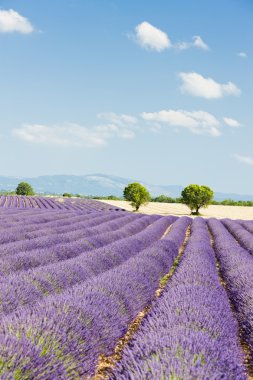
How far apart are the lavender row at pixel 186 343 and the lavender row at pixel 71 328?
1.10 feet

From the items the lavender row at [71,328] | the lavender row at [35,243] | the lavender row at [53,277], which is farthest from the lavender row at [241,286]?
the lavender row at [35,243]

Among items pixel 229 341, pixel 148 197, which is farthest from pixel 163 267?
pixel 148 197

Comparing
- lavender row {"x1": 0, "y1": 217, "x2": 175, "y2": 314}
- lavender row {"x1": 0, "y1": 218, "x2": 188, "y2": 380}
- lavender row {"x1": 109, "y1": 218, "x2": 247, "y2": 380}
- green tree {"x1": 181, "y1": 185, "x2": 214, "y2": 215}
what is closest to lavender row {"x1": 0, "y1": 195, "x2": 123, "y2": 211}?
green tree {"x1": 181, "y1": 185, "x2": 214, "y2": 215}

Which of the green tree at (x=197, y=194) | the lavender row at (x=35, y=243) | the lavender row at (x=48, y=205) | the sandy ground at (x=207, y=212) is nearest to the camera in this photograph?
the lavender row at (x=35, y=243)

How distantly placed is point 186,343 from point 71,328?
889mm

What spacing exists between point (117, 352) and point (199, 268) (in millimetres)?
2782

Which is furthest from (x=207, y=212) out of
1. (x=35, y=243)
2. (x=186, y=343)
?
(x=186, y=343)

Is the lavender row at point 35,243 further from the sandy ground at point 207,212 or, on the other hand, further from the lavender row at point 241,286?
the sandy ground at point 207,212

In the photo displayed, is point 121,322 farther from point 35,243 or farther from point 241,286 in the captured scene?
point 35,243

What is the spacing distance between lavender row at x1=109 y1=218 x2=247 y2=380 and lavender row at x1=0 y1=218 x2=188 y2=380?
1.10 feet

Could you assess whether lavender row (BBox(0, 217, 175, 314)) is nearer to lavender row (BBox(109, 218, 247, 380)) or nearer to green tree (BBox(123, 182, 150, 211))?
lavender row (BBox(109, 218, 247, 380))

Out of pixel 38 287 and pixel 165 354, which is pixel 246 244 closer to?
pixel 38 287

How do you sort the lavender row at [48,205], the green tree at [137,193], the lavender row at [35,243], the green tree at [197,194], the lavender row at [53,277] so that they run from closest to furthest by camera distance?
the lavender row at [53,277] → the lavender row at [35,243] → the lavender row at [48,205] → the green tree at [197,194] → the green tree at [137,193]

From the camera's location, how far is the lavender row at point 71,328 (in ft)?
7.94
